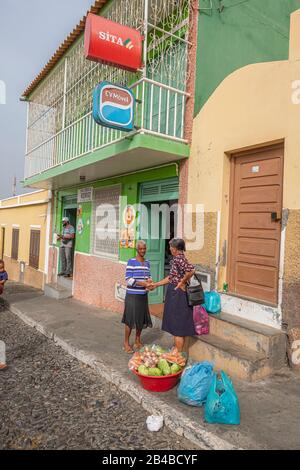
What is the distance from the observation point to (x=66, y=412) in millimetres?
3559

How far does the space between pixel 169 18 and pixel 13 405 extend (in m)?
6.89

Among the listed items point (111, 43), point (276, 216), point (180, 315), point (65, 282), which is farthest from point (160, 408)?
point (65, 282)

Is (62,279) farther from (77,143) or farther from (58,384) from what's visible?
(58,384)

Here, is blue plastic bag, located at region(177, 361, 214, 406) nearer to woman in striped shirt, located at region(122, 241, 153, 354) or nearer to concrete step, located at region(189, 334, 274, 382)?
concrete step, located at region(189, 334, 274, 382)

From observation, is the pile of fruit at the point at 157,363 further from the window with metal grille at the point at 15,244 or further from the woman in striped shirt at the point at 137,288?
the window with metal grille at the point at 15,244

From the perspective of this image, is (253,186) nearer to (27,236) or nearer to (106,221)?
(106,221)

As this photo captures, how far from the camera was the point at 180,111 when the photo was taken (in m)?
6.25

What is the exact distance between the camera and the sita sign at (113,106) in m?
5.29

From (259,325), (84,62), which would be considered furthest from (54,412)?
(84,62)

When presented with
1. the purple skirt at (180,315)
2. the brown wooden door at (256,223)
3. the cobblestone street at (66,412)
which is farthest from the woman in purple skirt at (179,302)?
the brown wooden door at (256,223)

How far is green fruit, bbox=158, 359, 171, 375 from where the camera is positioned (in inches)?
146

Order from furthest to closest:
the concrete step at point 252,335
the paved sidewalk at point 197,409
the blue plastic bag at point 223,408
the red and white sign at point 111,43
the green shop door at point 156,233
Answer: the green shop door at point 156,233, the red and white sign at point 111,43, the concrete step at point 252,335, the blue plastic bag at point 223,408, the paved sidewalk at point 197,409

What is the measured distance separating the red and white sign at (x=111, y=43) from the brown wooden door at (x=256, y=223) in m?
2.39

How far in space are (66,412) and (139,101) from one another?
463 centimetres
